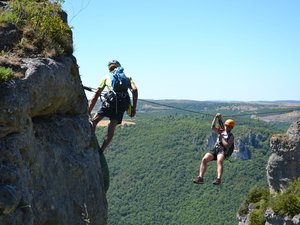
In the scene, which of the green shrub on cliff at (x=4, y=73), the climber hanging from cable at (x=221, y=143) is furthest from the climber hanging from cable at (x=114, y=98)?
the climber hanging from cable at (x=221, y=143)

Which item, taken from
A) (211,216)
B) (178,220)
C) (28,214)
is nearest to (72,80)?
(28,214)

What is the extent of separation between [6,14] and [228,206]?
366ft

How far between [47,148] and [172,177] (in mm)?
143844

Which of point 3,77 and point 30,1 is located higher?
point 30,1

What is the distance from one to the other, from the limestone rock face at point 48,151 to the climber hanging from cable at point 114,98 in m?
1.10

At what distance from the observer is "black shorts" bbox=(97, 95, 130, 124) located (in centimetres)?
992

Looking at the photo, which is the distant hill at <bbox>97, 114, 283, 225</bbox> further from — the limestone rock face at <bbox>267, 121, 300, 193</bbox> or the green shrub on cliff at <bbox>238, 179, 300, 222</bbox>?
the green shrub on cliff at <bbox>238, 179, 300, 222</bbox>

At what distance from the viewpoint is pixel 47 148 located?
727 centimetres

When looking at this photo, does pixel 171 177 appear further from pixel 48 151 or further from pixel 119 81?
pixel 48 151

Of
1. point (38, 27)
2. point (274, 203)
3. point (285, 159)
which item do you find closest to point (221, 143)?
point (38, 27)

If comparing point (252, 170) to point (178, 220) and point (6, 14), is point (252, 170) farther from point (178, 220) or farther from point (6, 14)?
point (6, 14)

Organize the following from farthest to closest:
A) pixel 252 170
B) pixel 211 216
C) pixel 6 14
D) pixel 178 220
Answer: pixel 252 170 → pixel 178 220 → pixel 211 216 → pixel 6 14

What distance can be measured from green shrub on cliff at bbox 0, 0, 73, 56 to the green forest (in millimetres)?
95058

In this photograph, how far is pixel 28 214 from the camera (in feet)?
19.9
